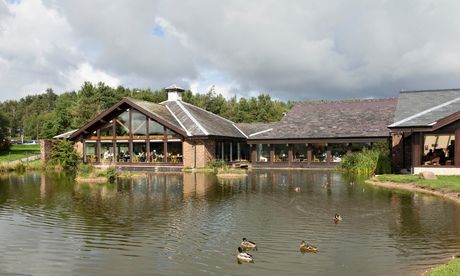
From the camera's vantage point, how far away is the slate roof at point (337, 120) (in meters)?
35.2

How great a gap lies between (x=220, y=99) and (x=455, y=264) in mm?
68324

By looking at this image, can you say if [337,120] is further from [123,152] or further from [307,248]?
[307,248]

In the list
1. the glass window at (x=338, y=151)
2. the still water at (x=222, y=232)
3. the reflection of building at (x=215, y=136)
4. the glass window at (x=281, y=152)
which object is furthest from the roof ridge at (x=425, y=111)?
the glass window at (x=281, y=152)

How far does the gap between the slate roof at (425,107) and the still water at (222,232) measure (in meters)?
6.91

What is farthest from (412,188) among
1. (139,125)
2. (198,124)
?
A: (139,125)

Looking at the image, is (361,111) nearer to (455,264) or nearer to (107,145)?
(107,145)

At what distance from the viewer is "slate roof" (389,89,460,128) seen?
80.3ft

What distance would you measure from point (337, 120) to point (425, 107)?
10874mm

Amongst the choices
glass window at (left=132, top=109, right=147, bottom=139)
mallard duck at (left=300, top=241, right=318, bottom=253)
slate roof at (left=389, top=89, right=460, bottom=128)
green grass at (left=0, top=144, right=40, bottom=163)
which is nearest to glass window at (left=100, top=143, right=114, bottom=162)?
glass window at (left=132, top=109, right=147, bottom=139)

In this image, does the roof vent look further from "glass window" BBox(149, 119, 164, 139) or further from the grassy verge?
the grassy verge

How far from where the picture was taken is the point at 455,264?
314 inches

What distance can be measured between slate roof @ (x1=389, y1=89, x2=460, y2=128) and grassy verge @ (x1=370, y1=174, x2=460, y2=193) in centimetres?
352

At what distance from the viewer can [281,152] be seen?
37656 millimetres

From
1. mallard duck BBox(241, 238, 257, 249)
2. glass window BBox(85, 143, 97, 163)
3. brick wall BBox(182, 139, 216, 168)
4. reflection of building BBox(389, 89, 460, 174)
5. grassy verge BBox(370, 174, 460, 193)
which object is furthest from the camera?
glass window BBox(85, 143, 97, 163)
